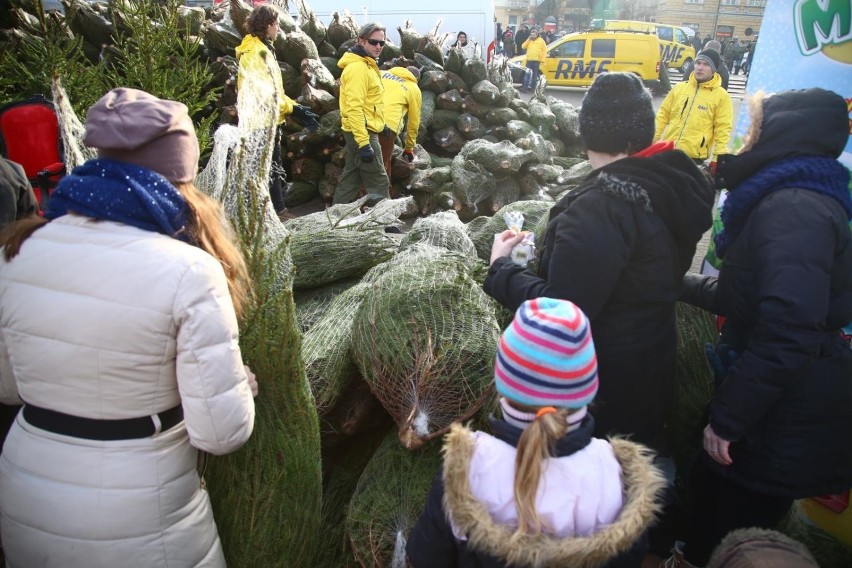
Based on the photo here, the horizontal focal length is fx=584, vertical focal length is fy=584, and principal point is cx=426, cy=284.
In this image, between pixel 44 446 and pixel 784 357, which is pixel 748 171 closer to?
pixel 784 357

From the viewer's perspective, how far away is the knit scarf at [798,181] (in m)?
1.73

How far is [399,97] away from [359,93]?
29.1 inches

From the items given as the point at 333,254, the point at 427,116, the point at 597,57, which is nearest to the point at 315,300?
the point at 333,254

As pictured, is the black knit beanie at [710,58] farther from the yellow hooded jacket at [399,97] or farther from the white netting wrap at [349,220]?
the white netting wrap at [349,220]

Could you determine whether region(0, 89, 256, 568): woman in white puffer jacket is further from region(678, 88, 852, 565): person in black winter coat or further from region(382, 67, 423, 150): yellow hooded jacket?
region(382, 67, 423, 150): yellow hooded jacket

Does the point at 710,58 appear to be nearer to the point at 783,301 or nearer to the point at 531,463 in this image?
the point at 783,301

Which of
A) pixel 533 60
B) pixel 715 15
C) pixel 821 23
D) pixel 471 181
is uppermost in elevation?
pixel 821 23

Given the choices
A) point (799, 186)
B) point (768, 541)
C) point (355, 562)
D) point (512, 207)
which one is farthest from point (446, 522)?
point (512, 207)

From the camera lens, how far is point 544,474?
1.25 metres

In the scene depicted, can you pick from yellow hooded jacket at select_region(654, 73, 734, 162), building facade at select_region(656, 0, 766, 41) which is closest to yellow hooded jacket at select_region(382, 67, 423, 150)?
yellow hooded jacket at select_region(654, 73, 734, 162)

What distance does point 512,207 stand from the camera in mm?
3682

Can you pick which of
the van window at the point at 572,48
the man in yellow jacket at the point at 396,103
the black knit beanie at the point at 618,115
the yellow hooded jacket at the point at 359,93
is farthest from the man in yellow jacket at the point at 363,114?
the van window at the point at 572,48

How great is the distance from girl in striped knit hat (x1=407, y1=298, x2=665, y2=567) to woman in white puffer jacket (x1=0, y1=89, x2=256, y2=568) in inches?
22.7

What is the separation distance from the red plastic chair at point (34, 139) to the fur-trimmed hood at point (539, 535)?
8.26 feet
